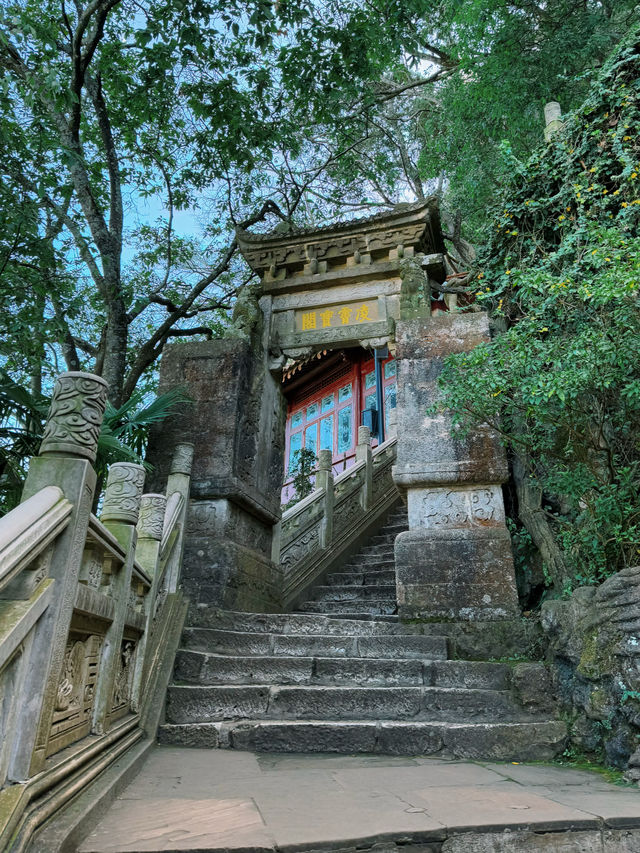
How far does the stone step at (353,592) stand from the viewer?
270 inches

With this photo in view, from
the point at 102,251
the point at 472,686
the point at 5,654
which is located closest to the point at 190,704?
the point at 472,686

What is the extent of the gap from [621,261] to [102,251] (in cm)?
571

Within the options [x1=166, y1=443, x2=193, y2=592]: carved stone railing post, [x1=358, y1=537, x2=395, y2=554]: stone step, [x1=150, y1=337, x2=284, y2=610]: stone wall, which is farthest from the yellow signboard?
[x1=358, y1=537, x2=395, y2=554]: stone step

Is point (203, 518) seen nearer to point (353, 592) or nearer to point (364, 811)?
point (353, 592)

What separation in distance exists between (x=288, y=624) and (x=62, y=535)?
124 inches

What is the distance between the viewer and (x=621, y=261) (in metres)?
4.06

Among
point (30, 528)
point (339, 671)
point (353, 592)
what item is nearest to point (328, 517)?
point (353, 592)

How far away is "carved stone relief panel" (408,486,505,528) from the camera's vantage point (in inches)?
203

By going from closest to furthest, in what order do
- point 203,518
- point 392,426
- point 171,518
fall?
1. point 171,518
2. point 203,518
3. point 392,426

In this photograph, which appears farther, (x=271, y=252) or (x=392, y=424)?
(x=392, y=424)

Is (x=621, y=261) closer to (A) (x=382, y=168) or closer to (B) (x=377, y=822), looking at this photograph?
(B) (x=377, y=822)

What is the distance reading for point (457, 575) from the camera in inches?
196

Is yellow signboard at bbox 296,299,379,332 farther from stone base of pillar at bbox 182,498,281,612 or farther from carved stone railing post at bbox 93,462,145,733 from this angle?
carved stone railing post at bbox 93,462,145,733

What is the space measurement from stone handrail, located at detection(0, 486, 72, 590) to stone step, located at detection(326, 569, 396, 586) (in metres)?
5.41
